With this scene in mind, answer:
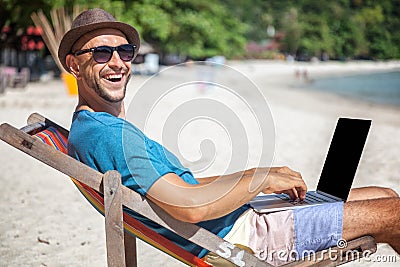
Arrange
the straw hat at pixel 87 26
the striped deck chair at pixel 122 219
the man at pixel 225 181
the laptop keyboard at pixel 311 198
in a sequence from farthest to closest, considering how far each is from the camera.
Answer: the laptop keyboard at pixel 311 198 < the straw hat at pixel 87 26 < the man at pixel 225 181 < the striped deck chair at pixel 122 219

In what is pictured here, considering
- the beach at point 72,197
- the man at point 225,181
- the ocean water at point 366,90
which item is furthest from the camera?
the ocean water at point 366,90

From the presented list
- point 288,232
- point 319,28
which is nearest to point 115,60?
point 288,232

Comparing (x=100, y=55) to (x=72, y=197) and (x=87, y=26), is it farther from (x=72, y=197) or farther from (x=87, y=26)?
(x=72, y=197)

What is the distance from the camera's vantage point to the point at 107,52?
223 centimetres

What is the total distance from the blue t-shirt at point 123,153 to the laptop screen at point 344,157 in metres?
0.68

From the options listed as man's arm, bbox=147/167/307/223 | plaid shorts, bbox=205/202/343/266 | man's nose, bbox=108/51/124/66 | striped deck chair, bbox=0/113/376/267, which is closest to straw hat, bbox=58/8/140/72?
man's nose, bbox=108/51/124/66

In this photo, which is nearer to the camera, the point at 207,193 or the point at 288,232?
the point at 207,193

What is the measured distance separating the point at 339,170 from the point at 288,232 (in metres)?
0.56

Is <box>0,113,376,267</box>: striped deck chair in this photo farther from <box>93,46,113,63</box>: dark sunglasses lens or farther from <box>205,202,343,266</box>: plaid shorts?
<box>93,46,113,63</box>: dark sunglasses lens

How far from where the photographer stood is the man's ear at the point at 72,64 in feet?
7.49

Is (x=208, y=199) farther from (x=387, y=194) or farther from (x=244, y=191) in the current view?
(x=387, y=194)

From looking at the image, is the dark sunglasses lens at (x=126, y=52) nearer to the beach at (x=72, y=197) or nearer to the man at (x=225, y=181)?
the man at (x=225, y=181)

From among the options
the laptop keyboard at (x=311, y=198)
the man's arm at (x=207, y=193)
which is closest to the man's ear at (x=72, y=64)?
the man's arm at (x=207, y=193)

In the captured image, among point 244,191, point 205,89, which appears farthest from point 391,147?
point 205,89
